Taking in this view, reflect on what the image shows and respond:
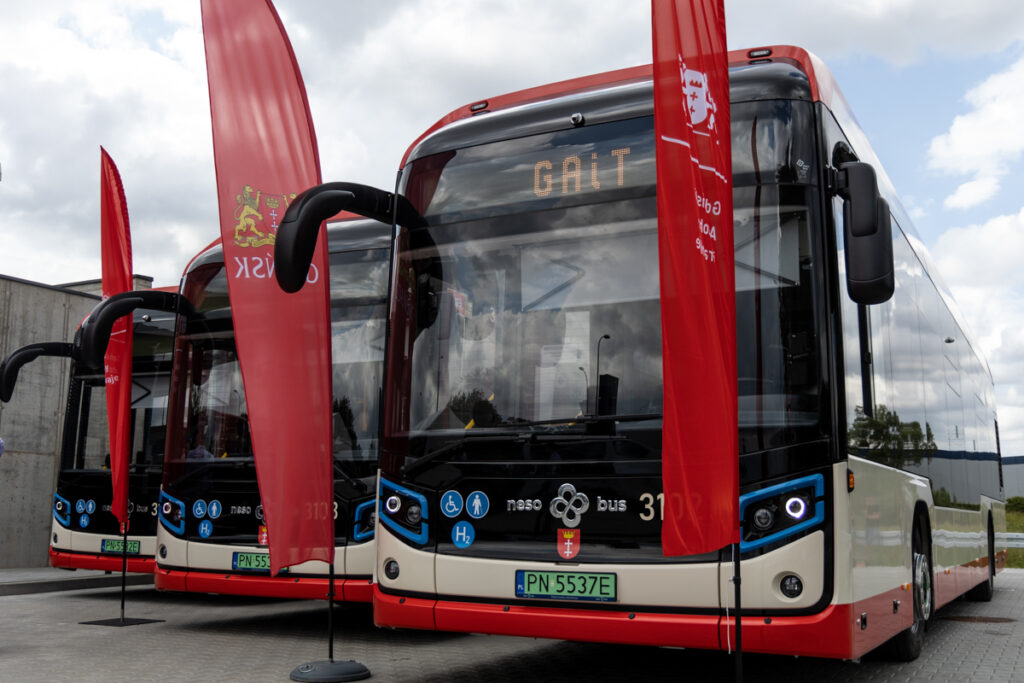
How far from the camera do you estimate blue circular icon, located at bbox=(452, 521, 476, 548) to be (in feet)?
19.3

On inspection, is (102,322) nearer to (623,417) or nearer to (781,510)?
(623,417)

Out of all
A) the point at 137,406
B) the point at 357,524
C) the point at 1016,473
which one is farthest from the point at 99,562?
the point at 1016,473

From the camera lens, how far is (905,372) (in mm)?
7609

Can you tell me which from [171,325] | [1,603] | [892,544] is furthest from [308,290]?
[1,603]

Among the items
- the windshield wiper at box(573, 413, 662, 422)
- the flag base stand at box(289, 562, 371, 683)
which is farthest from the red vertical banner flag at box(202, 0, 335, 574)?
the windshield wiper at box(573, 413, 662, 422)

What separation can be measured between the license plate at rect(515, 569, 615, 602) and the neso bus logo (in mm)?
264

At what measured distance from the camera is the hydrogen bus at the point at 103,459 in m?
11.6

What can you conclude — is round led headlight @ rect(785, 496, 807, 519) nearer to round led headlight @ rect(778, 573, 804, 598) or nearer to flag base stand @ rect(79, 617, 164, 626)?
round led headlight @ rect(778, 573, 804, 598)

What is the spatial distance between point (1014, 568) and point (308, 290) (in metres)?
18.9

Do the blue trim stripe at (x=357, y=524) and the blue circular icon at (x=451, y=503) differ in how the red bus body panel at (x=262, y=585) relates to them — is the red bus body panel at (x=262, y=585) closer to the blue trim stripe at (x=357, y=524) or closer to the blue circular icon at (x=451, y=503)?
the blue trim stripe at (x=357, y=524)

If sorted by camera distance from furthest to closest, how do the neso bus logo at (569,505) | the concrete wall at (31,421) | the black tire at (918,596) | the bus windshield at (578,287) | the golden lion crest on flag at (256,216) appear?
the concrete wall at (31,421)
the black tire at (918,596)
the golden lion crest on flag at (256,216)
the neso bus logo at (569,505)
the bus windshield at (578,287)

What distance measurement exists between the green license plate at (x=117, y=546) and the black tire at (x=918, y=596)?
789cm

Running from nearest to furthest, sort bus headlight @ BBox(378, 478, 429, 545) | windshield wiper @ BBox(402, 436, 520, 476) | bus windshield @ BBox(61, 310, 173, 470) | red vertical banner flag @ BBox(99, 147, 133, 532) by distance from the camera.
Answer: windshield wiper @ BBox(402, 436, 520, 476), bus headlight @ BBox(378, 478, 429, 545), red vertical banner flag @ BBox(99, 147, 133, 532), bus windshield @ BBox(61, 310, 173, 470)

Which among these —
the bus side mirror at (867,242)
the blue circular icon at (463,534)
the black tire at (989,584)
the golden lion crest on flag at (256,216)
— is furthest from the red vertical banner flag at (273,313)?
the black tire at (989,584)
